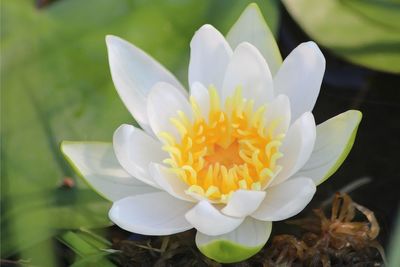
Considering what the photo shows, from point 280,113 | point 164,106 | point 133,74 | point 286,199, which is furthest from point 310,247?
point 133,74

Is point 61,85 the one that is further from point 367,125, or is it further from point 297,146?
point 367,125

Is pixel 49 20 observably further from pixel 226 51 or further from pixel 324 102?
pixel 324 102

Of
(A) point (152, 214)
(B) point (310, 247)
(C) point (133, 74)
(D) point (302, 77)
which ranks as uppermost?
(C) point (133, 74)

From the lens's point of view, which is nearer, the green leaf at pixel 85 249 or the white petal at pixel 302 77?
the white petal at pixel 302 77

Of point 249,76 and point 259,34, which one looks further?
point 259,34

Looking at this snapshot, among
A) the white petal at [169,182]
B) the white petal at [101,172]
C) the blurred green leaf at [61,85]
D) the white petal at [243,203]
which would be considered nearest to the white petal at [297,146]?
the white petal at [243,203]

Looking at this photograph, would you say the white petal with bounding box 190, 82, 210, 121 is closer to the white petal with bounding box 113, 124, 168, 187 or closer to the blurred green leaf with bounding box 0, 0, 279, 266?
the white petal with bounding box 113, 124, 168, 187

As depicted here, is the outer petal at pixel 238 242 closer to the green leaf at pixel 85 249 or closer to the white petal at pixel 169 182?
the white petal at pixel 169 182
